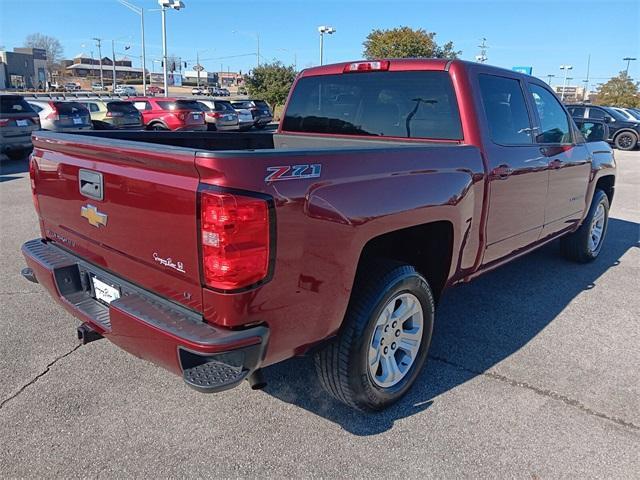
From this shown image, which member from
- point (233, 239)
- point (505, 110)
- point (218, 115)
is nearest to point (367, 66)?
point (505, 110)

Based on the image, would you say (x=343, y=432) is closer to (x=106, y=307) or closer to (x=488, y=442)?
(x=488, y=442)

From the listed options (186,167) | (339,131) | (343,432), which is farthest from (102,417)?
(339,131)

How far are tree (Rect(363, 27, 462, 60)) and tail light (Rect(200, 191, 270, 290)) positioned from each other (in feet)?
114

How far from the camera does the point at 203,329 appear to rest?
2.12 m

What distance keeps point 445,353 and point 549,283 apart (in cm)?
212

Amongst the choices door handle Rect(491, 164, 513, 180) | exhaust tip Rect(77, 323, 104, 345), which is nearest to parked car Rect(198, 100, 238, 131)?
door handle Rect(491, 164, 513, 180)

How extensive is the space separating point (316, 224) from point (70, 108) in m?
14.3

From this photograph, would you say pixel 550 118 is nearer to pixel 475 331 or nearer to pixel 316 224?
pixel 475 331

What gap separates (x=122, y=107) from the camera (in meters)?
17.0

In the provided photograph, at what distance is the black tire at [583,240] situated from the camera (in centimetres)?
562

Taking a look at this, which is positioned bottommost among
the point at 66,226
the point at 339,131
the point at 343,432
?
the point at 343,432

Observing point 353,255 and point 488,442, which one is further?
point 488,442

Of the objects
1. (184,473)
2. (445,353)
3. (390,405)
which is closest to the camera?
(184,473)

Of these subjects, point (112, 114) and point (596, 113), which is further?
point (596, 113)
